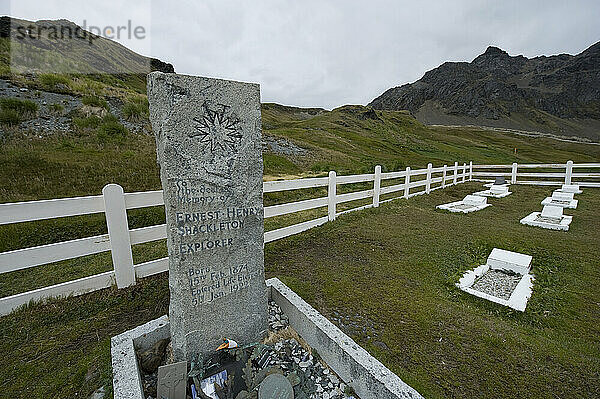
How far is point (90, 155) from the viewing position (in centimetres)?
1053

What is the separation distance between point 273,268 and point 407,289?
2053 mm

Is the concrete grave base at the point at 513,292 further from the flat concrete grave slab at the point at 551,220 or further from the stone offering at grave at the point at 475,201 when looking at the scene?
the stone offering at grave at the point at 475,201

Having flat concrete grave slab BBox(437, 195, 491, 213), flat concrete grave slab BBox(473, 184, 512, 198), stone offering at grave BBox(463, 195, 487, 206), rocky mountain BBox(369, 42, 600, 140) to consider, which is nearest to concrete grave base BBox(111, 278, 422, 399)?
flat concrete grave slab BBox(437, 195, 491, 213)

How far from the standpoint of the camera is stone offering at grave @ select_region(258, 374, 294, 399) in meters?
2.06

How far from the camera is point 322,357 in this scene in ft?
8.46

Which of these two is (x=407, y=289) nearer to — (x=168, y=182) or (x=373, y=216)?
(x=168, y=182)

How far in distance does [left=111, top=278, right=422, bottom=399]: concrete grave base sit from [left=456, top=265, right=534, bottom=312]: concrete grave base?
2436mm

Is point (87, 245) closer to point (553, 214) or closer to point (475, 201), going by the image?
point (553, 214)

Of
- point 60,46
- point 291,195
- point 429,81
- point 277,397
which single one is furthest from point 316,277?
point 429,81

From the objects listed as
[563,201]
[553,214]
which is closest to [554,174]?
[563,201]

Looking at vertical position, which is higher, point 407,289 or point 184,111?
point 184,111

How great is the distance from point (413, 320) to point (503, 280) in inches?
89.7

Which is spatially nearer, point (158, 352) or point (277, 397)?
point (277, 397)

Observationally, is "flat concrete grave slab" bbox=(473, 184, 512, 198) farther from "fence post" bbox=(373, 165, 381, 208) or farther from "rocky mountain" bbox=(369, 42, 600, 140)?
"rocky mountain" bbox=(369, 42, 600, 140)
